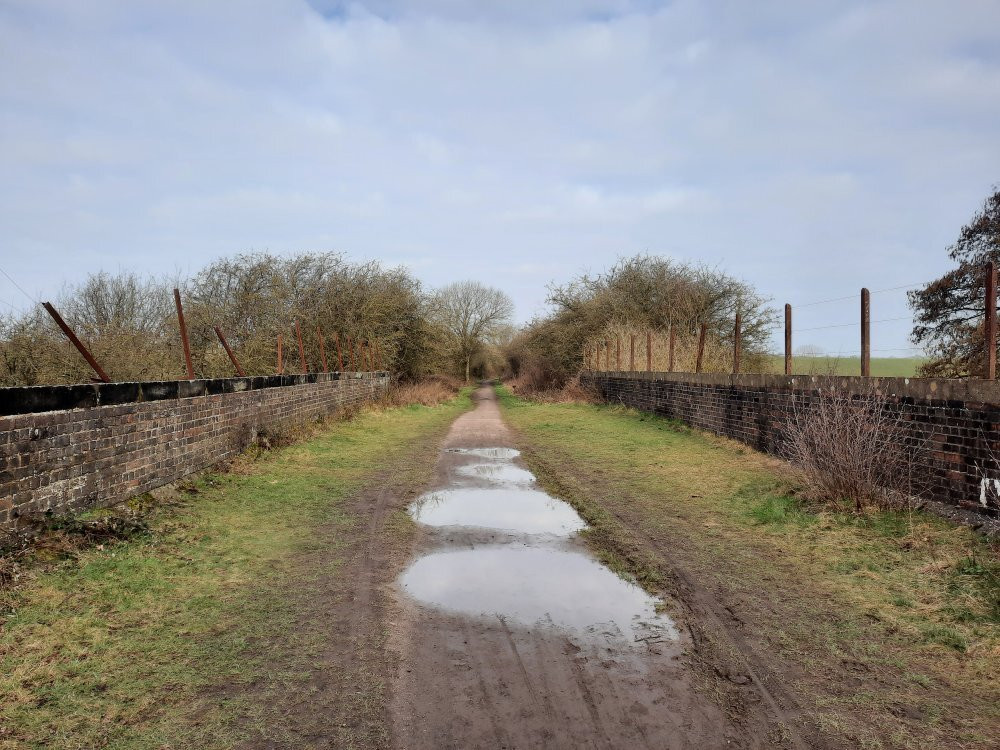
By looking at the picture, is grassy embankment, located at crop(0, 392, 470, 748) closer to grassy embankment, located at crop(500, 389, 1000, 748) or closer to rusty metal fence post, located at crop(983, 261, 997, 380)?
grassy embankment, located at crop(500, 389, 1000, 748)

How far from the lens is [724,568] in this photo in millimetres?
5027

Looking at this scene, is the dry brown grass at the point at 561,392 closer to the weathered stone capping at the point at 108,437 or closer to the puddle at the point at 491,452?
the puddle at the point at 491,452

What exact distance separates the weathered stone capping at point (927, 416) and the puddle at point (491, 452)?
4.29 meters

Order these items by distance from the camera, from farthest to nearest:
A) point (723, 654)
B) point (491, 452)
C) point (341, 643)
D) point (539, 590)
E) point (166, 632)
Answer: point (491, 452), point (539, 590), point (166, 632), point (341, 643), point (723, 654)

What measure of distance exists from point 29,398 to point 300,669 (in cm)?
356

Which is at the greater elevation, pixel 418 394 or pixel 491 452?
pixel 418 394

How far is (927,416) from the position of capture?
6230 millimetres

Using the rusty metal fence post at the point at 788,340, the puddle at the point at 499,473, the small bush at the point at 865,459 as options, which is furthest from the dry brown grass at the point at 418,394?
the small bush at the point at 865,459

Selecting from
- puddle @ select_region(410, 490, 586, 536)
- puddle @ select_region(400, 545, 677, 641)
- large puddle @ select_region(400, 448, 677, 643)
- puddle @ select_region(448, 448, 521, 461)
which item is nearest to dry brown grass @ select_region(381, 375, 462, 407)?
puddle @ select_region(448, 448, 521, 461)

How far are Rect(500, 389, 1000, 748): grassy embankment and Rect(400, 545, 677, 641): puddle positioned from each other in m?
0.42

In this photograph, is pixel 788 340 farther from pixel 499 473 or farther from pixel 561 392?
pixel 561 392

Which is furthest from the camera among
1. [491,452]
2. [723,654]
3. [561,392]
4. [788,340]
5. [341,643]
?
[561,392]

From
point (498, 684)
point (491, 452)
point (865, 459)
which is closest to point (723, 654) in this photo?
point (498, 684)

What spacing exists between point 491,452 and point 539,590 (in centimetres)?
733
